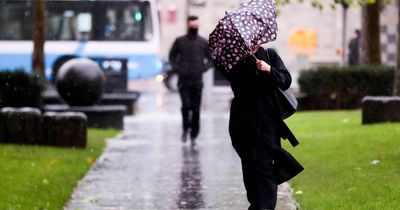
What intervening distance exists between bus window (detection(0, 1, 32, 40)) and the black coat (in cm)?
1773

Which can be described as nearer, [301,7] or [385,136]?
[385,136]

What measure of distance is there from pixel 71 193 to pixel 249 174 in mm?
2902

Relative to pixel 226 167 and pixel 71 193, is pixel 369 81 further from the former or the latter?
pixel 71 193

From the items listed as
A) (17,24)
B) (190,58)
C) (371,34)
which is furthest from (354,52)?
(190,58)

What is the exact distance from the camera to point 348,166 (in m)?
11.0

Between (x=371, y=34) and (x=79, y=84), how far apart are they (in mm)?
8046

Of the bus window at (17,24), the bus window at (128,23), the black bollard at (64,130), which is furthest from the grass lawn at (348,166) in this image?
the bus window at (17,24)

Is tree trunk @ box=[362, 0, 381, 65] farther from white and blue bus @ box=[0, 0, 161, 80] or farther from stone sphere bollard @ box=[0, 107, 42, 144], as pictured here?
stone sphere bollard @ box=[0, 107, 42, 144]

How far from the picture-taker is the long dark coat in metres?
7.58

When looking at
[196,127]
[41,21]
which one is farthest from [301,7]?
[196,127]

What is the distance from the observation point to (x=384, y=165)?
10.7 m

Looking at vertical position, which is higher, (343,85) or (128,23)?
(128,23)

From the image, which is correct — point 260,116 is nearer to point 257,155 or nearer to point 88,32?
point 257,155

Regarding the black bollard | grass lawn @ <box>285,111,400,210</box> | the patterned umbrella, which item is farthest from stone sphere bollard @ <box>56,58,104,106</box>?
the patterned umbrella
